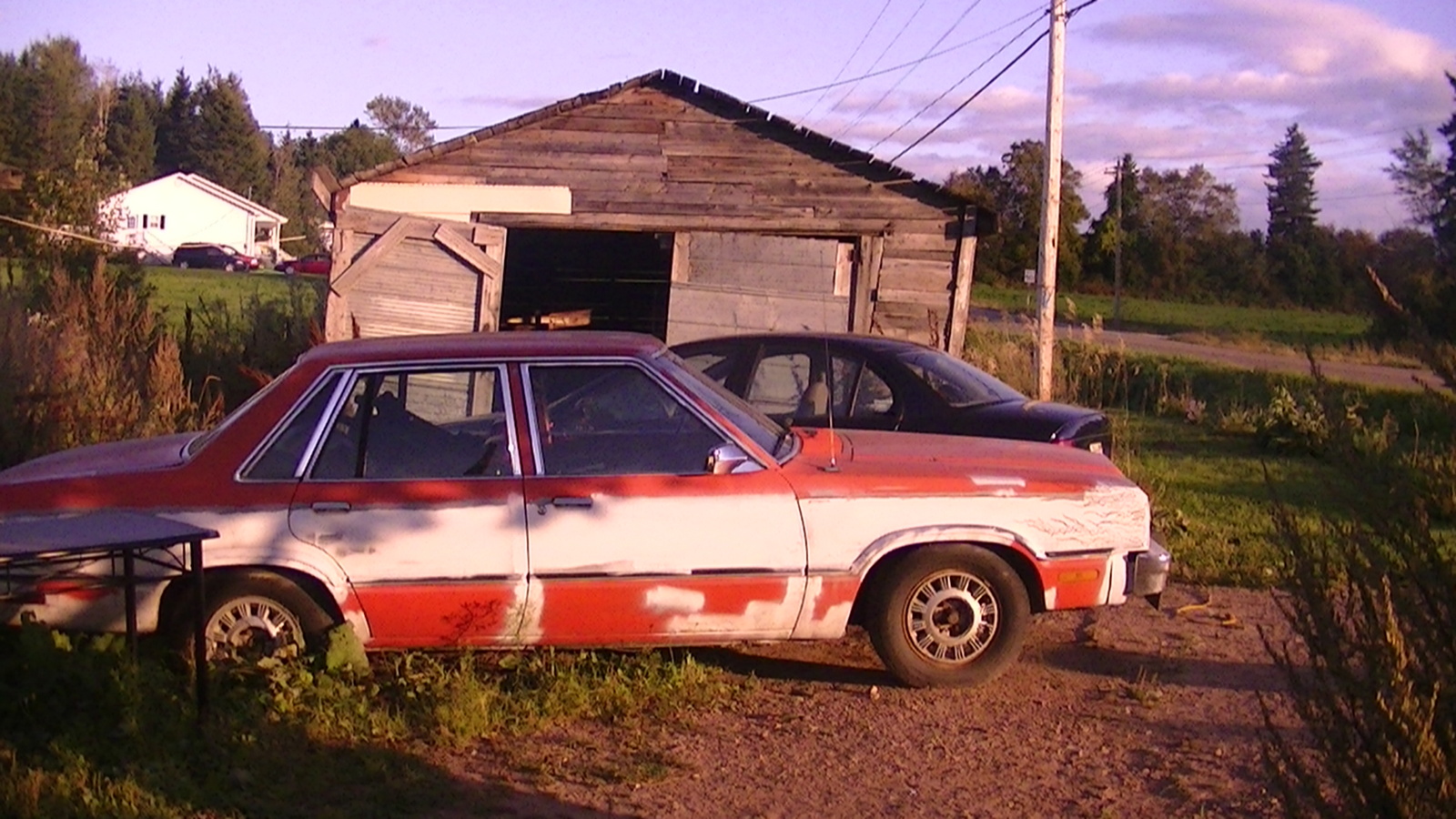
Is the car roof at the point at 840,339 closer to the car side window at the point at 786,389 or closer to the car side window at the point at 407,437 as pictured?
the car side window at the point at 786,389

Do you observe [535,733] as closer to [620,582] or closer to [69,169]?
[620,582]

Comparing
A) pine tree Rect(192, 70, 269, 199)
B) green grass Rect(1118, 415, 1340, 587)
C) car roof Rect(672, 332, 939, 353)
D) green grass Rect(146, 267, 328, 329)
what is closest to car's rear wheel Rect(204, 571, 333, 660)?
green grass Rect(1118, 415, 1340, 587)

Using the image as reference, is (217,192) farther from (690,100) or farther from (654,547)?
(654,547)

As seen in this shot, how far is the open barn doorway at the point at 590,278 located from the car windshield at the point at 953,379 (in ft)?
27.8

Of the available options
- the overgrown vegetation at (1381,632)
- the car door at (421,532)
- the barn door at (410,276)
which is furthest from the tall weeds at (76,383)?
the overgrown vegetation at (1381,632)

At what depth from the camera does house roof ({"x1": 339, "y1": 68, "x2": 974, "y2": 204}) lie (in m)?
13.9

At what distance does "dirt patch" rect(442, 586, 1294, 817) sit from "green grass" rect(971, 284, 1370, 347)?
2949cm

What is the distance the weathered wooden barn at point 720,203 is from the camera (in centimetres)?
1396

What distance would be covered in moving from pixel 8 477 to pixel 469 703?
2.24 metres

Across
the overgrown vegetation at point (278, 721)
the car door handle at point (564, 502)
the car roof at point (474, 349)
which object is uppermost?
the car roof at point (474, 349)

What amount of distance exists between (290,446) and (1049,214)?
31.6 ft

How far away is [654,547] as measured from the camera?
239 inches

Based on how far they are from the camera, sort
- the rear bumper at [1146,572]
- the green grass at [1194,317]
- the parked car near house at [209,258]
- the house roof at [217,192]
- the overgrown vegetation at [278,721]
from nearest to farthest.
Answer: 1. the overgrown vegetation at [278,721]
2. the rear bumper at [1146,572]
3. the green grass at [1194,317]
4. the parked car near house at [209,258]
5. the house roof at [217,192]

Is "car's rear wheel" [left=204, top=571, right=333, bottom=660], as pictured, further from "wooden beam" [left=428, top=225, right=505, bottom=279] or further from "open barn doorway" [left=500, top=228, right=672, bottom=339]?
"open barn doorway" [left=500, top=228, right=672, bottom=339]
